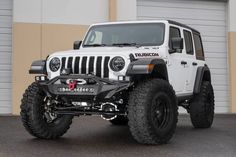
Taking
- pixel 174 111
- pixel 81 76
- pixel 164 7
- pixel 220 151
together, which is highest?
pixel 164 7

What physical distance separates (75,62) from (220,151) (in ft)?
8.24

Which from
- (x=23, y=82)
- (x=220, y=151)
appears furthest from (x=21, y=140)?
(x=23, y=82)

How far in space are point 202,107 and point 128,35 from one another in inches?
94.2

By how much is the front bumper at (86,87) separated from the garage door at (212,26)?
925 cm

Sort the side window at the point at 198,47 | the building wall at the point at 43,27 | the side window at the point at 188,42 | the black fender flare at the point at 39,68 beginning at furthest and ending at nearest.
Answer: the building wall at the point at 43,27, the side window at the point at 198,47, the side window at the point at 188,42, the black fender flare at the point at 39,68

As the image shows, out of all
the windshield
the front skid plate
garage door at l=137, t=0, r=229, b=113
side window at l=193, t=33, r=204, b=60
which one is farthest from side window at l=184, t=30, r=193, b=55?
garage door at l=137, t=0, r=229, b=113

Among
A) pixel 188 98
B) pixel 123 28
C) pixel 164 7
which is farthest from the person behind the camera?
pixel 164 7

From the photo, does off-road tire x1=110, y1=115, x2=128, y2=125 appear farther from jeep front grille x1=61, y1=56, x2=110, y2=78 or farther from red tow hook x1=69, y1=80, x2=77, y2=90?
red tow hook x1=69, y1=80, x2=77, y2=90

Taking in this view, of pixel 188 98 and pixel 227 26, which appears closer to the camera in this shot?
pixel 188 98

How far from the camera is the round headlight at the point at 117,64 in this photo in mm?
6777

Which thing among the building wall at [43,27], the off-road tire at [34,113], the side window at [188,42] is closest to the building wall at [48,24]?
the building wall at [43,27]

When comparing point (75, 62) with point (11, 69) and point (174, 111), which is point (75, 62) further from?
point (11, 69)

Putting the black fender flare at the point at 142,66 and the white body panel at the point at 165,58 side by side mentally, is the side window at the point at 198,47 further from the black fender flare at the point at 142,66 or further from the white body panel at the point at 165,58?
the black fender flare at the point at 142,66

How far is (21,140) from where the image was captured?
7.39 meters
